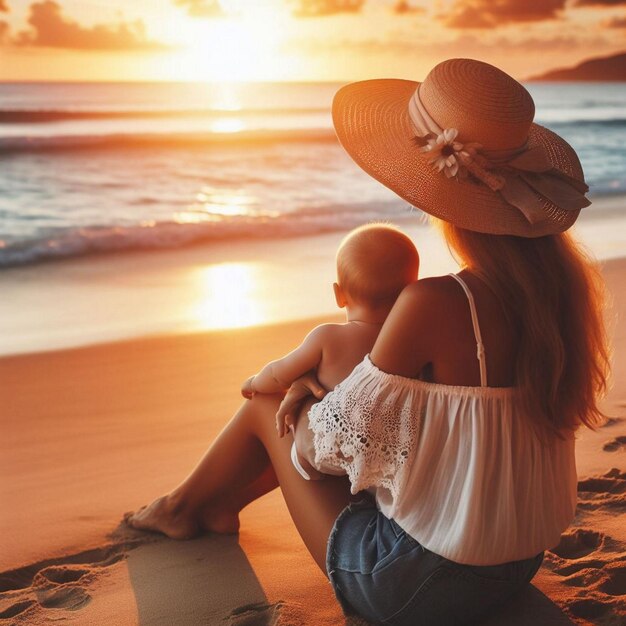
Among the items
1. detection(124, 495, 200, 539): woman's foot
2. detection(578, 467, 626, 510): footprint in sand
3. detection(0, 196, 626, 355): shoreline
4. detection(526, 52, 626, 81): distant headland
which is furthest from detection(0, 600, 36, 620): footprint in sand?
detection(526, 52, 626, 81): distant headland

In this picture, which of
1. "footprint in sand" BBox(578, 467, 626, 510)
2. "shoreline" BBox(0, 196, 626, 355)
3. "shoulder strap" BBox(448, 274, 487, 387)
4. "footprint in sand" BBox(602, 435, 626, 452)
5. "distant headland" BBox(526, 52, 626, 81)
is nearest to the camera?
"shoulder strap" BBox(448, 274, 487, 387)

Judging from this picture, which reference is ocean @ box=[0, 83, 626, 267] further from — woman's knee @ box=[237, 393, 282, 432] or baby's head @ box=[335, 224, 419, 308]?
baby's head @ box=[335, 224, 419, 308]

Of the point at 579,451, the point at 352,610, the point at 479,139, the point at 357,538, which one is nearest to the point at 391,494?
the point at 357,538

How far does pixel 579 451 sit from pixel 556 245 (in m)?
1.56

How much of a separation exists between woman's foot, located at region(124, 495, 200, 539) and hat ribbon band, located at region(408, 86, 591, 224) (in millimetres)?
1330

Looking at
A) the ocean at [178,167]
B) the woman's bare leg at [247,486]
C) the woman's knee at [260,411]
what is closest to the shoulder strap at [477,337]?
the woman's bare leg at [247,486]

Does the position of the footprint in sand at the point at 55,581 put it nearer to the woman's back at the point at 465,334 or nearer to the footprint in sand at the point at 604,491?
the woman's back at the point at 465,334

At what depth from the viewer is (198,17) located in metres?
20.6

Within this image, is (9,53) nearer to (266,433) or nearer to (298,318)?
(298,318)

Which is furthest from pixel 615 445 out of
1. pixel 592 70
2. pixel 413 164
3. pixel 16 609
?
pixel 592 70

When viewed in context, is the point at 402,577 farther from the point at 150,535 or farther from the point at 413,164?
the point at 150,535

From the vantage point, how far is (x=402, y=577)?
6.12 feet

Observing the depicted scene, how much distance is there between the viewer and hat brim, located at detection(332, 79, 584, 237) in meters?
1.77

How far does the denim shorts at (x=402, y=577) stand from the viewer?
185 cm
